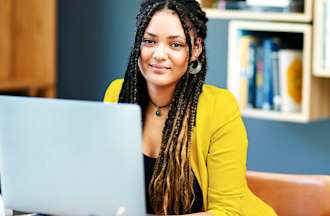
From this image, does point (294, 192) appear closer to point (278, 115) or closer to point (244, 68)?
point (278, 115)

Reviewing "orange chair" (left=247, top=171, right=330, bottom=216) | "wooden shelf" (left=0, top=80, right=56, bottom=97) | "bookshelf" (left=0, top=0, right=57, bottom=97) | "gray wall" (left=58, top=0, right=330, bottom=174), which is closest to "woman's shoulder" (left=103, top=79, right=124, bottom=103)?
"orange chair" (left=247, top=171, right=330, bottom=216)

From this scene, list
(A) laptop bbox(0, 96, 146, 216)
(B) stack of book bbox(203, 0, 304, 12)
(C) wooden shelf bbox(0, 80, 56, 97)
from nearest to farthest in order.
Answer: (A) laptop bbox(0, 96, 146, 216), (B) stack of book bbox(203, 0, 304, 12), (C) wooden shelf bbox(0, 80, 56, 97)

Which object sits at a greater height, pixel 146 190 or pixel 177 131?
pixel 177 131

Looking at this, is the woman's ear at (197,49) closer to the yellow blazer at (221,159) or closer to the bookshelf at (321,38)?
the yellow blazer at (221,159)

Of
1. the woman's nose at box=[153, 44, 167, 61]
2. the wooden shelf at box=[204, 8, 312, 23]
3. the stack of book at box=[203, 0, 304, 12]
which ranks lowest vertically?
the woman's nose at box=[153, 44, 167, 61]

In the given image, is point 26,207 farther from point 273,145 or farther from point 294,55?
point 273,145

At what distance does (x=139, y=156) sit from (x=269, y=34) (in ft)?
5.30

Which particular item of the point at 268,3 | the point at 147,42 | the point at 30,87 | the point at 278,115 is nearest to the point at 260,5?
the point at 268,3

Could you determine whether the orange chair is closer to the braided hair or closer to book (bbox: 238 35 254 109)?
the braided hair

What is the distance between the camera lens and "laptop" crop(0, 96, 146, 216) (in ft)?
4.92

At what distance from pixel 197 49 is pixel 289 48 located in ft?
3.62

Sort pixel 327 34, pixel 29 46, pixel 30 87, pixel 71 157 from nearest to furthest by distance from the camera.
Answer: pixel 71 157 → pixel 327 34 → pixel 30 87 → pixel 29 46

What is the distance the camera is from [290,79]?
2.91m

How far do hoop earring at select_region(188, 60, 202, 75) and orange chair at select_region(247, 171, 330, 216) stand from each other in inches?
13.7
